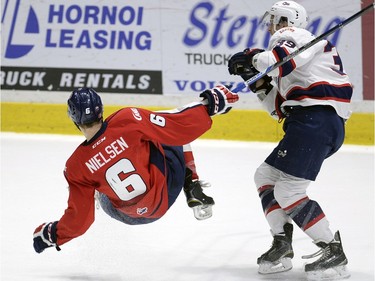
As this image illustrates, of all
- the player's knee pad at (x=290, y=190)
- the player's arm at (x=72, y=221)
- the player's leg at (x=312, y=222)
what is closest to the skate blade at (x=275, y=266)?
the player's leg at (x=312, y=222)

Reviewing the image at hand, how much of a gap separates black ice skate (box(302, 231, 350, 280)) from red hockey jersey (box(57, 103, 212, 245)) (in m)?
0.71

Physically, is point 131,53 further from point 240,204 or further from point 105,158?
point 105,158

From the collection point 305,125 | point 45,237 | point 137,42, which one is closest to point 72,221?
point 45,237

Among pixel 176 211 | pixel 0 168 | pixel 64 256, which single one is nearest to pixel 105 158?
pixel 64 256

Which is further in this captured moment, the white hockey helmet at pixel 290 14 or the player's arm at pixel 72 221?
the white hockey helmet at pixel 290 14

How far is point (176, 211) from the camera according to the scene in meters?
4.90

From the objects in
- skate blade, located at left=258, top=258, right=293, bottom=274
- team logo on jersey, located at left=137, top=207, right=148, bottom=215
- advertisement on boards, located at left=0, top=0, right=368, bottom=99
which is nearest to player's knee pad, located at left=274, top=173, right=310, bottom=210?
skate blade, located at left=258, top=258, right=293, bottom=274

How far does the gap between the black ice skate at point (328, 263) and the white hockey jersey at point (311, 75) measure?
56cm

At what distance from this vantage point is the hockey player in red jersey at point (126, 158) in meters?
3.47

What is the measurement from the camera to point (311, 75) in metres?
3.71

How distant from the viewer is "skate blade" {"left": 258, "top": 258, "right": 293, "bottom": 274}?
3.84 meters

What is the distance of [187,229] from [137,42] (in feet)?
7.48

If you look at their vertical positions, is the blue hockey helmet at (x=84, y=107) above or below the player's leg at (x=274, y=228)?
above

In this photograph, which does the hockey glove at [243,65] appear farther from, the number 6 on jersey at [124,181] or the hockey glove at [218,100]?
the number 6 on jersey at [124,181]
